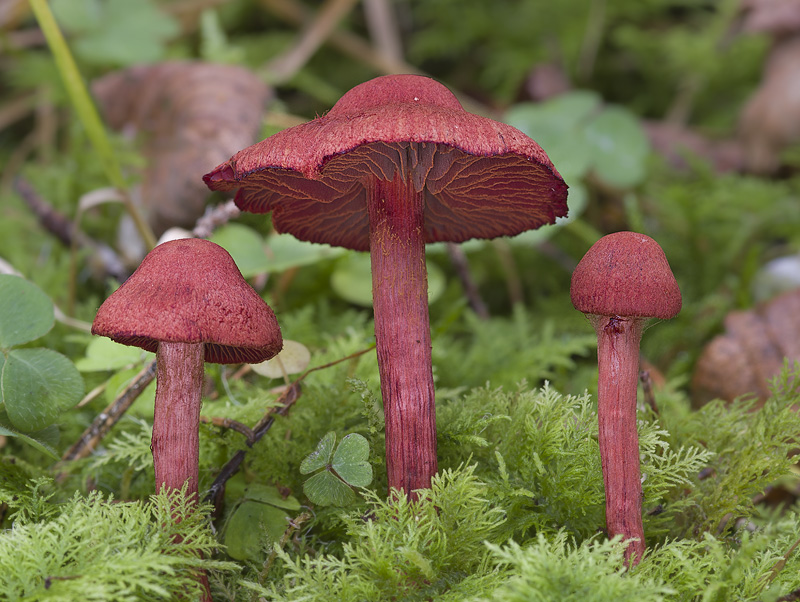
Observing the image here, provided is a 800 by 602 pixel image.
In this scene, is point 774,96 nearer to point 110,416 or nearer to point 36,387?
point 110,416

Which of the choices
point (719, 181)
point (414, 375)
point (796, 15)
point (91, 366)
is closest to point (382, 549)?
point (414, 375)

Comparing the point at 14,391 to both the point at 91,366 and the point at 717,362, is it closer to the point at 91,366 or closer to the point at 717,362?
the point at 91,366

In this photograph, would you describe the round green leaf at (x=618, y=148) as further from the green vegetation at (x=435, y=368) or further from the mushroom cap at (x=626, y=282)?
the mushroom cap at (x=626, y=282)

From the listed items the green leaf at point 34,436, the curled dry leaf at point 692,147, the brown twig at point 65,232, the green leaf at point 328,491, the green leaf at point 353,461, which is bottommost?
the green leaf at point 328,491

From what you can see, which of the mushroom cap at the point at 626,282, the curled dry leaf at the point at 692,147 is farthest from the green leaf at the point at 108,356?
the curled dry leaf at the point at 692,147

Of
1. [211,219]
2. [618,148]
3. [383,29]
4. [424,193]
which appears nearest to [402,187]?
[424,193]
